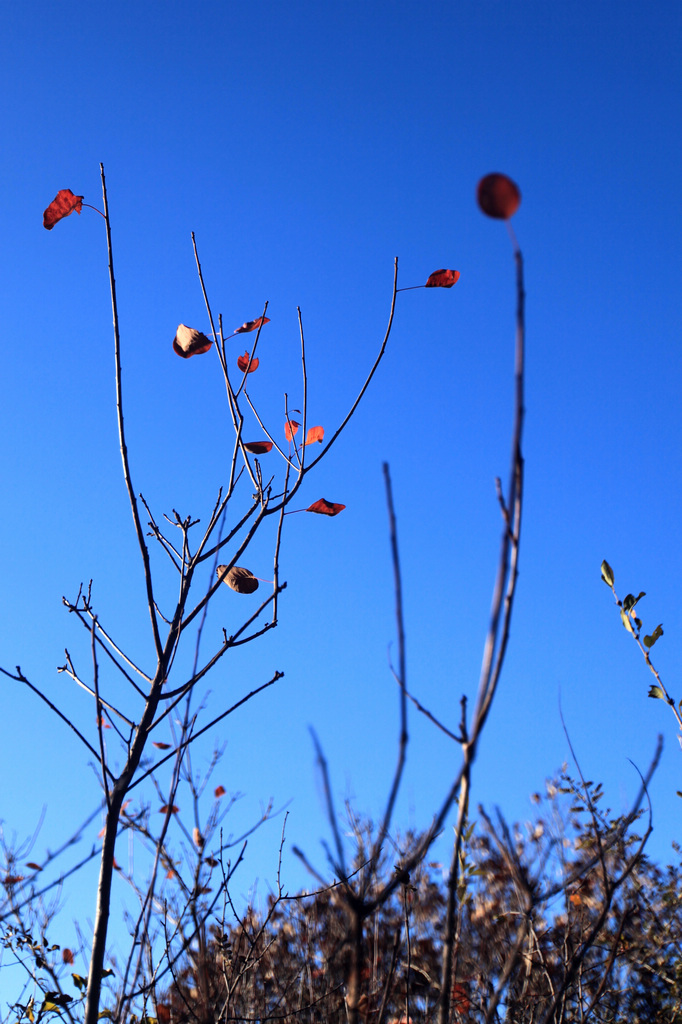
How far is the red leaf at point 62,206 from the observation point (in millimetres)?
2297

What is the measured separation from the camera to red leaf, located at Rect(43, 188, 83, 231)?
2.30 metres

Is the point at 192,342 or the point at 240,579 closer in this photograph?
the point at 240,579

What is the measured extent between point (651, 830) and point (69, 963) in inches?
250

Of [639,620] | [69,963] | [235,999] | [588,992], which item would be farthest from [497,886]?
[639,620]

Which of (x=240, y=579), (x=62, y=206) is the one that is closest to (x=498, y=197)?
(x=240, y=579)

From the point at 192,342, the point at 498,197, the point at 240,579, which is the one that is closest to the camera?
the point at 498,197

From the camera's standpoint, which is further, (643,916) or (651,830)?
(643,916)

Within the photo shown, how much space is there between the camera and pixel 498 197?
34.0 inches

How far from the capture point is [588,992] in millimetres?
6020

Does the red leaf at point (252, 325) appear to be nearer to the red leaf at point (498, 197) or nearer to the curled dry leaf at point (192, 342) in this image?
the curled dry leaf at point (192, 342)

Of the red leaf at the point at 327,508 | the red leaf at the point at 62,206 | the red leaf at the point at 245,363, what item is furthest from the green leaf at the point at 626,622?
the red leaf at the point at 62,206

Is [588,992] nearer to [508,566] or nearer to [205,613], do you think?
[205,613]

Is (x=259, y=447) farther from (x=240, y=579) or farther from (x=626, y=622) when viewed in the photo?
(x=626, y=622)

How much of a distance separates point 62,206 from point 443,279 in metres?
1.30
